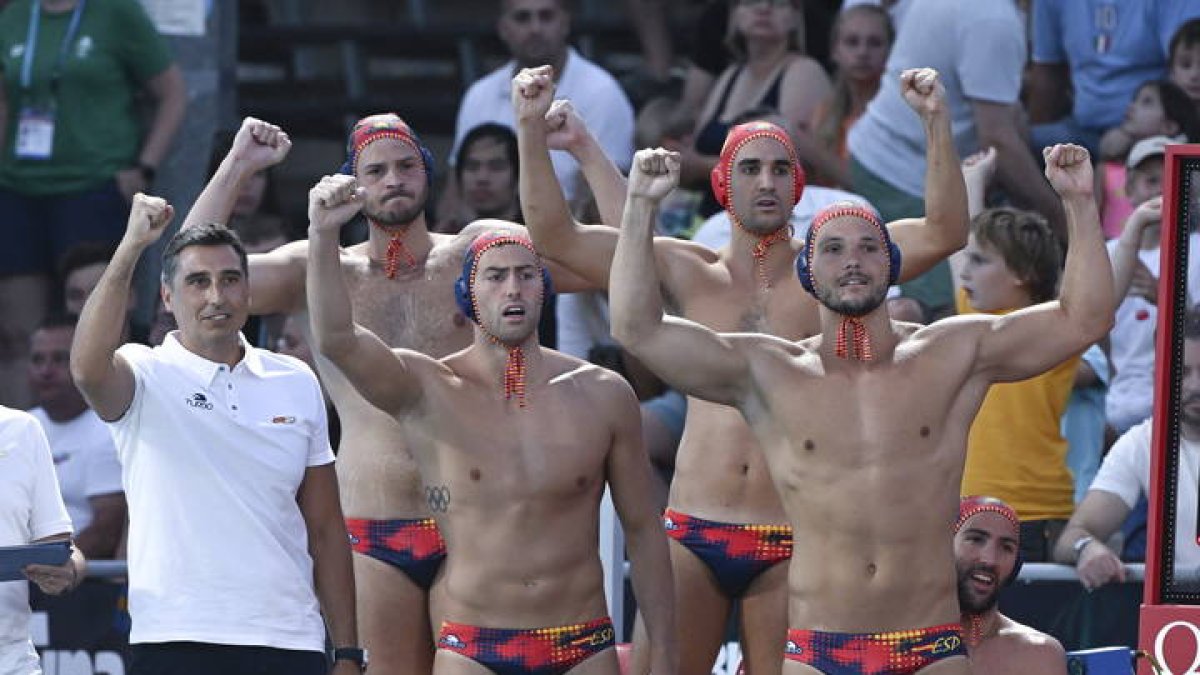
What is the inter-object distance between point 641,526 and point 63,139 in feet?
17.7

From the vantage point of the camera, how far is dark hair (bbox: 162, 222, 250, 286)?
8.57m

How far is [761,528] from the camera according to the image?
895 cm

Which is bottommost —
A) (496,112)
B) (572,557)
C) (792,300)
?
(572,557)

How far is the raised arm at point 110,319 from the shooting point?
821cm

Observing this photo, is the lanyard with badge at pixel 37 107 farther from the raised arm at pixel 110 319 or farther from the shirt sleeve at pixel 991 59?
the raised arm at pixel 110 319

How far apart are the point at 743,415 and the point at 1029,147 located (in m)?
4.67

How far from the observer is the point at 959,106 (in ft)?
41.5

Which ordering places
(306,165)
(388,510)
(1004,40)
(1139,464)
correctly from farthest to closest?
(306,165) → (1004,40) → (1139,464) → (388,510)

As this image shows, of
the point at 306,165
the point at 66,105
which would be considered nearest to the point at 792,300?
the point at 66,105

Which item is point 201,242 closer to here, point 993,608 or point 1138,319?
point 993,608

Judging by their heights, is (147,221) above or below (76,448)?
above

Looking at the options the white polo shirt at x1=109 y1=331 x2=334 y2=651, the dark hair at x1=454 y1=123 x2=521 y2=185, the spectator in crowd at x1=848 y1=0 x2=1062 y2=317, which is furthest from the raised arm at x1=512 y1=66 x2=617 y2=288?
the spectator in crowd at x1=848 y1=0 x2=1062 y2=317

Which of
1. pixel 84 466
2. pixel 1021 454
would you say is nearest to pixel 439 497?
pixel 1021 454

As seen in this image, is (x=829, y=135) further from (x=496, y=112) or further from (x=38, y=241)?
(x=38, y=241)
